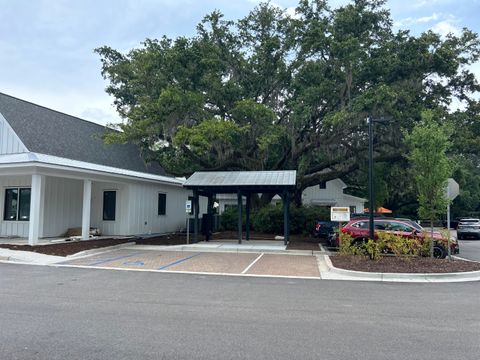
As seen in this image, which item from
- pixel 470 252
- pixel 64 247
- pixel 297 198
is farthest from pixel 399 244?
pixel 297 198

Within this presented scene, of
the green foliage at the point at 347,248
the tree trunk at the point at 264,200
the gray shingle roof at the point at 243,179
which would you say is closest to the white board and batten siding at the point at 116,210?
the gray shingle roof at the point at 243,179

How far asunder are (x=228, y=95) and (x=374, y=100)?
7058 millimetres

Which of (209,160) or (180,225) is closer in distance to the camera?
(209,160)

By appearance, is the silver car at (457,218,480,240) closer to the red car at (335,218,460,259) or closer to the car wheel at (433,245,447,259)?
the red car at (335,218,460,259)

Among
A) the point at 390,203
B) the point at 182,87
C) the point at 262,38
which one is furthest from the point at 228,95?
the point at 390,203

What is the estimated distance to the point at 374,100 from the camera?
60.4ft

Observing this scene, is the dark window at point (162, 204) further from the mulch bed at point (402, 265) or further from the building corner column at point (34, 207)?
the mulch bed at point (402, 265)

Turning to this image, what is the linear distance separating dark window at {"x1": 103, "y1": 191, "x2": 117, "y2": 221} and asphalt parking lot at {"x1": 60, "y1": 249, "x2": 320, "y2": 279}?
5450mm

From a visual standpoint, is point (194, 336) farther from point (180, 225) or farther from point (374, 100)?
point (180, 225)

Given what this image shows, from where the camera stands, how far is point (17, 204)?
64.3 ft

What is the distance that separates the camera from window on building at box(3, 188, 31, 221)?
1942 cm

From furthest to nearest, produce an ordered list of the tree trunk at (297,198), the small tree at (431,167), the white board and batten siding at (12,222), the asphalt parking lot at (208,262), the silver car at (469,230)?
the silver car at (469,230)
the tree trunk at (297,198)
the white board and batten siding at (12,222)
the small tree at (431,167)
the asphalt parking lot at (208,262)

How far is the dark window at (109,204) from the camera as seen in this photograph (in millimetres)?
21802

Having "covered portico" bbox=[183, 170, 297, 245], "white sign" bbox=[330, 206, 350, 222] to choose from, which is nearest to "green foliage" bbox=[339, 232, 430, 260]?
"white sign" bbox=[330, 206, 350, 222]
